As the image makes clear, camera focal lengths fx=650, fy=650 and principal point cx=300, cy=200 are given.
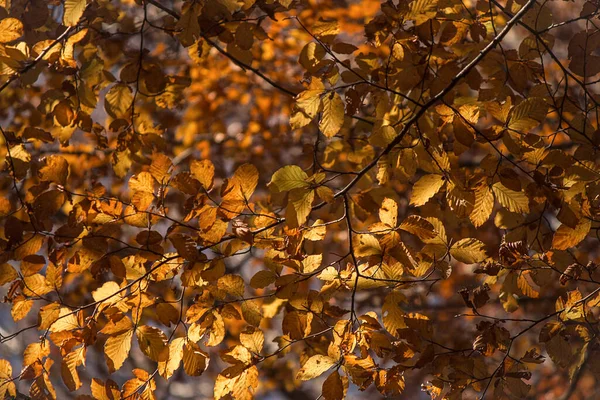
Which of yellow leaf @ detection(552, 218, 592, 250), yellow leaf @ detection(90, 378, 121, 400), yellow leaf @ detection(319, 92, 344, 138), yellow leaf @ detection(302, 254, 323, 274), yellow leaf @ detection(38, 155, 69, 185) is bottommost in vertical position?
yellow leaf @ detection(90, 378, 121, 400)

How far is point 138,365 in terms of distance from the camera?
6.91 metres

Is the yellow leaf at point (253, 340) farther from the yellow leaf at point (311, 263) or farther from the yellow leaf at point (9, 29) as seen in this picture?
the yellow leaf at point (9, 29)

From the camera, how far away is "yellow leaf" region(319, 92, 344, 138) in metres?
1.69

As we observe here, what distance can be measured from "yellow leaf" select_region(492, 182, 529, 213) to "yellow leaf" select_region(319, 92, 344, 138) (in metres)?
0.42

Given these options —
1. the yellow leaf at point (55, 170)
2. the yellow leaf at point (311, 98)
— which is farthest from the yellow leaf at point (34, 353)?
the yellow leaf at point (311, 98)

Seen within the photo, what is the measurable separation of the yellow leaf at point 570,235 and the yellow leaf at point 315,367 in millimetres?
595

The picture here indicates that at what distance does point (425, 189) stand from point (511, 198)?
0.71ft

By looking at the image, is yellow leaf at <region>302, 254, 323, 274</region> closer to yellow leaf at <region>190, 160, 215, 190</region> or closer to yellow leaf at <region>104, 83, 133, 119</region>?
yellow leaf at <region>190, 160, 215, 190</region>

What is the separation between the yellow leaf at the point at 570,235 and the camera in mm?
1488

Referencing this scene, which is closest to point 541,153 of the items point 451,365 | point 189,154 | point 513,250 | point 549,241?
point 513,250

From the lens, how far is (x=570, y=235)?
1.50m

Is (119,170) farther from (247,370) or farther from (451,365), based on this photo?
(451,365)

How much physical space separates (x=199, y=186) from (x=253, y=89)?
17.0ft

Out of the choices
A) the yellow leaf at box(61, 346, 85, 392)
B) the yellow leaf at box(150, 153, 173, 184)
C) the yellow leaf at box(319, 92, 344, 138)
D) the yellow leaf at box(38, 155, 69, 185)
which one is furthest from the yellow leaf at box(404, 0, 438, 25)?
the yellow leaf at box(61, 346, 85, 392)
